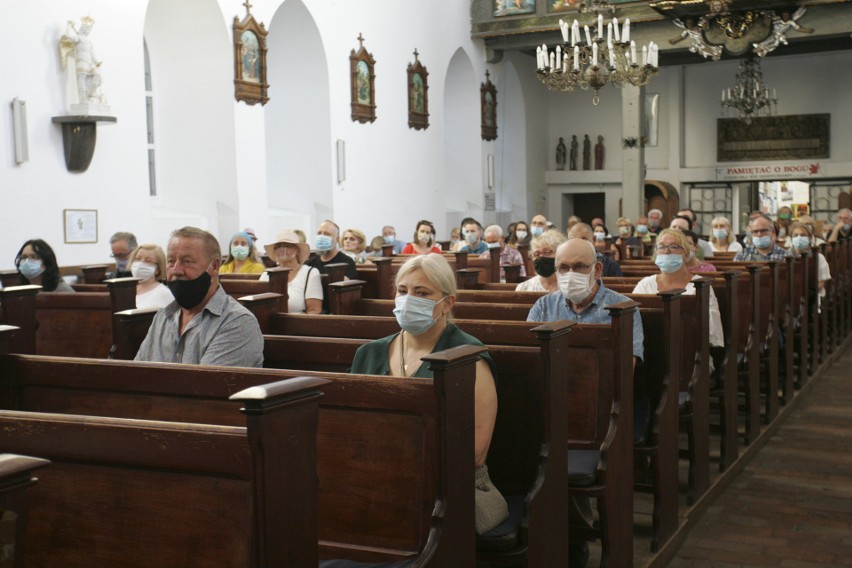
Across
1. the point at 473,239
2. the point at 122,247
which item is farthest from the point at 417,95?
the point at 122,247

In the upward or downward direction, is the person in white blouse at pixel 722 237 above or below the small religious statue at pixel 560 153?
below

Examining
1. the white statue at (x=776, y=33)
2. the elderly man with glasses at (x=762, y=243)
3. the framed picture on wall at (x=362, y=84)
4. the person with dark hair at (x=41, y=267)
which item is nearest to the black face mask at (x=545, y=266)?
the person with dark hair at (x=41, y=267)

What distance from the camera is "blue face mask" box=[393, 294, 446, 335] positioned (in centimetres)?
338

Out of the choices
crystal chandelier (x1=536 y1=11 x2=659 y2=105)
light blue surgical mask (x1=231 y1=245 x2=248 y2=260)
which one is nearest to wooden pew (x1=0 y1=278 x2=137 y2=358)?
light blue surgical mask (x1=231 y1=245 x2=248 y2=260)

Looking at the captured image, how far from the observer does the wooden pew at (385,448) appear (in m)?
2.72

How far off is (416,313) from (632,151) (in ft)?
50.5

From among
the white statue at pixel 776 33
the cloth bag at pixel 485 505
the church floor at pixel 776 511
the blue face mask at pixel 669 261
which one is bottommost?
the church floor at pixel 776 511

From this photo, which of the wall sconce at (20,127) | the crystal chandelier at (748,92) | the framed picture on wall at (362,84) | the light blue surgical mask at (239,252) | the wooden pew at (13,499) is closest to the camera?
the wooden pew at (13,499)

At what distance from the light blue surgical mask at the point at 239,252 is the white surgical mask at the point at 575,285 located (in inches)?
192

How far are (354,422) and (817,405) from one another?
6060 millimetres

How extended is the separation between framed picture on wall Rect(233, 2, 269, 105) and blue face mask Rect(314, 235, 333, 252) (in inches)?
218

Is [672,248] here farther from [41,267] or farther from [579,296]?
[41,267]

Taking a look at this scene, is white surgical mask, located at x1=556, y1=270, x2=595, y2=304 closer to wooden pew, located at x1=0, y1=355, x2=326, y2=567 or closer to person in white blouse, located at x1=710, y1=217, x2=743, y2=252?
wooden pew, located at x1=0, y1=355, x2=326, y2=567

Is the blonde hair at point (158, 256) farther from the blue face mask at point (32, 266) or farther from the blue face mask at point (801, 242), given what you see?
the blue face mask at point (801, 242)
